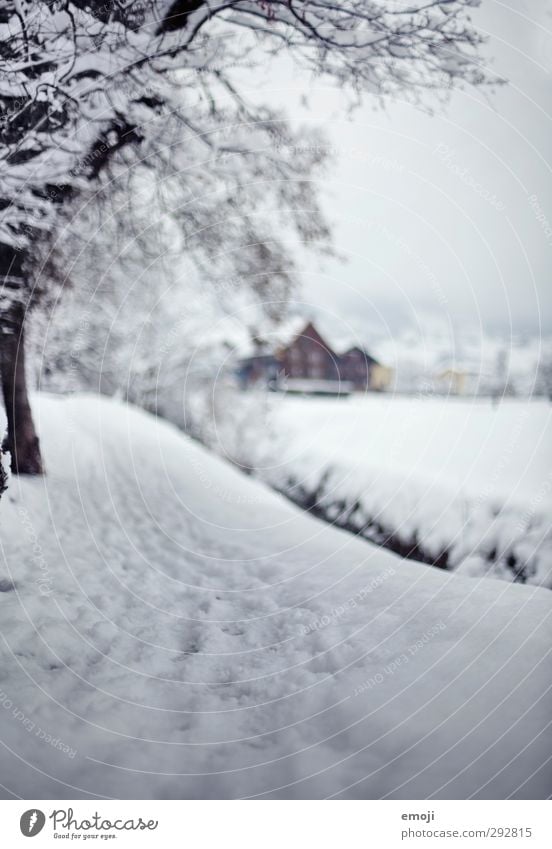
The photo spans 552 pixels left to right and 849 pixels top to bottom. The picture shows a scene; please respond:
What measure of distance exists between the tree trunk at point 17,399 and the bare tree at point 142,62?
0.19 meters

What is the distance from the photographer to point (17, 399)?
10.8 ft

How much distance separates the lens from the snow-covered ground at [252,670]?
1938 mm

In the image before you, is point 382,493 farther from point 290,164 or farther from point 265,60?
point 265,60

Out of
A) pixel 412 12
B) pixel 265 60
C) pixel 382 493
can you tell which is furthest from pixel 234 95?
pixel 382 493

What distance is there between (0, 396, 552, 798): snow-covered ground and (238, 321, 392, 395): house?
1.92m

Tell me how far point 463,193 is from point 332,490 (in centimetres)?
382

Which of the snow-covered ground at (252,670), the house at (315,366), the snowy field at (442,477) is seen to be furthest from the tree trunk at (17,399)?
the snowy field at (442,477)
